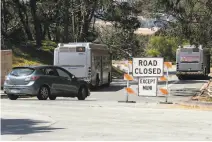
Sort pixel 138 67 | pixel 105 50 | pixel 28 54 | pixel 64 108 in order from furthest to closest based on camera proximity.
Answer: pixel 28 54
pixel 105 50
pixel 138 67
pixel 64 108

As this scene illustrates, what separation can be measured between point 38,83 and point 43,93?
0.56 meters

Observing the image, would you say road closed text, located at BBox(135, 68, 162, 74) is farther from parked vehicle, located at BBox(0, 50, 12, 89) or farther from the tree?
parked vehicle, located at BBox(0, 50, 12, 89)

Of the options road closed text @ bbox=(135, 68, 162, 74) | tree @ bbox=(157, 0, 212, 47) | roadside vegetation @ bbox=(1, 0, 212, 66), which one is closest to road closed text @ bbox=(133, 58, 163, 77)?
road closed text @ bbox=(135, 68, 162, 74)

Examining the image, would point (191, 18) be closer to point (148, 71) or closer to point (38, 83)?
point (148, 71)

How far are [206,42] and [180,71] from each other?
23407 mm

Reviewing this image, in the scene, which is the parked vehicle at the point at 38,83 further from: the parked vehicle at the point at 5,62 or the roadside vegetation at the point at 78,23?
the parked vehicle at the point at 5,62

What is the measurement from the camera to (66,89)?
862 inches

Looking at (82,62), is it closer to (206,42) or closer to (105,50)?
(105,50)

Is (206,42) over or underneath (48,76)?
over

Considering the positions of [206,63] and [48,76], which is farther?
[206,63]

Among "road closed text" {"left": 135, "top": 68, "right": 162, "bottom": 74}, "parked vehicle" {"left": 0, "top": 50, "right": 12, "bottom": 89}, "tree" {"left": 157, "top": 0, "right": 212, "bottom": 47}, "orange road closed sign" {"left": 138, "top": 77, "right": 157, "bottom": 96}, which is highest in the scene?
"tree" {"left": 157, "top": 0, "right": 212, "bottom": 47}

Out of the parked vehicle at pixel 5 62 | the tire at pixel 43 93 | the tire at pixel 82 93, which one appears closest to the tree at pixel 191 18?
the tire at pixel 82 93

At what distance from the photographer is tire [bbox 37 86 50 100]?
20812 millimetres

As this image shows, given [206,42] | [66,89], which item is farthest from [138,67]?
[206,42]
